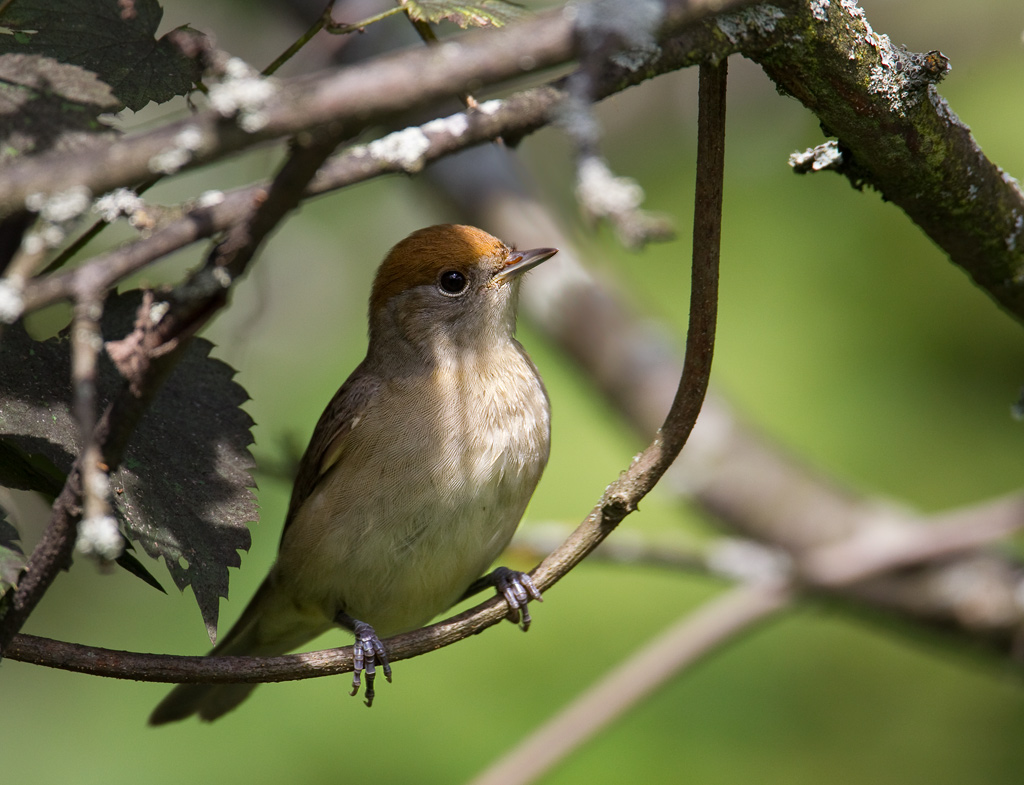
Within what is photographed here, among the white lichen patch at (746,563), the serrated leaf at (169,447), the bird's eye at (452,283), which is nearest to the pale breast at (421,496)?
the bird's eye at (452,283)

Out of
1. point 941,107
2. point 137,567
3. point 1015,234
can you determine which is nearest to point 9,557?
point 137,567

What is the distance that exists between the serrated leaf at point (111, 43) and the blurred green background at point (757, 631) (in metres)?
2.08

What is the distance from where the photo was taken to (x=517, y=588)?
3.13 meters

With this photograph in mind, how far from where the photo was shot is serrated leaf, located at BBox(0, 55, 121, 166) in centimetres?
155

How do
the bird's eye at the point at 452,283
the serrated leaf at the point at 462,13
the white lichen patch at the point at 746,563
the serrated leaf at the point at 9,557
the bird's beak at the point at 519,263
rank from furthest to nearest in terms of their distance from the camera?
the white lichen patch at the point at 746,563 < the bird's eye at the point at 452,283 < the bird's beak at the point at 519,263 < the serrated leaf at the point at 462,13 < the serrated leaf at the point at 9,557

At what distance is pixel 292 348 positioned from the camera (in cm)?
657

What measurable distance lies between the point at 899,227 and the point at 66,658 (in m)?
4.37

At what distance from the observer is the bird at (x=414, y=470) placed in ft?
10.1

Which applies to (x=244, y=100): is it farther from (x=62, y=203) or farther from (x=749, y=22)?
(x=749, y=22)

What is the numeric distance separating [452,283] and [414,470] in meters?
0.84

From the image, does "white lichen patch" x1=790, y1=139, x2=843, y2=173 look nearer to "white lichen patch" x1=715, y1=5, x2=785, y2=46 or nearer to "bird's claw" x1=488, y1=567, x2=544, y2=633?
"white lichen patch" x1=715, y1=5, x2=785, y2=46

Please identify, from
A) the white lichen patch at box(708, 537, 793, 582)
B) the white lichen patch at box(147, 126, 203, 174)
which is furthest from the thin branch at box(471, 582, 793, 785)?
the white lichen patch at box(147, 126, 203, 174)

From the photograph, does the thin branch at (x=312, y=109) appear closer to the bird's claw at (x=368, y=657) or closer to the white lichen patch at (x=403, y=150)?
the white lichen patch at (x=403, y=150)

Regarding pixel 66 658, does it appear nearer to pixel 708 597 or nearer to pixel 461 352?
pixel 461 352
